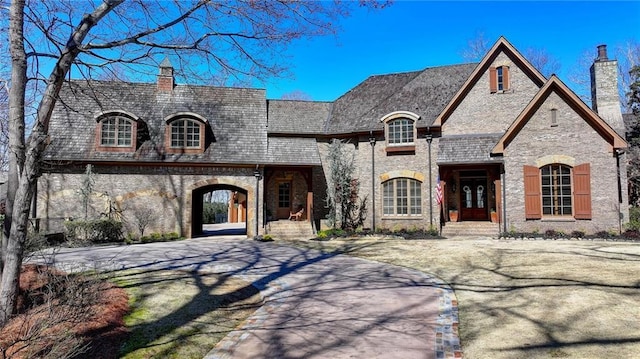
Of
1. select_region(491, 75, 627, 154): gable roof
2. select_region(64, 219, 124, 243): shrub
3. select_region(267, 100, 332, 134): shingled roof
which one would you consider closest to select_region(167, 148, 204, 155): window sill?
select_region(267, 100, 332, 134): shingled roof

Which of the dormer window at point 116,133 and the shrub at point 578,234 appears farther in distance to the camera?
the dormer window at point 116,133

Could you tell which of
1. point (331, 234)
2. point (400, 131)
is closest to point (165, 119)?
point (331, 234)

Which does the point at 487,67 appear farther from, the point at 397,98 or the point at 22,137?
the point at 22,137

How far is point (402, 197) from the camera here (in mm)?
20047

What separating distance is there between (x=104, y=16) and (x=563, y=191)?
712 inches

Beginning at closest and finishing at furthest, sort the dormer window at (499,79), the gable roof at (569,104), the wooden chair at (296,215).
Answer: the gable roof at (569,104), the dormer window at (499,79), the wooden chair at (296,215)

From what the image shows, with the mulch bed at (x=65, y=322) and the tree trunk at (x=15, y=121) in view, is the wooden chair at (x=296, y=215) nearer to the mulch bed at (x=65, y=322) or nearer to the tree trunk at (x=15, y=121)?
the mulch bed at (x=65, y=322)

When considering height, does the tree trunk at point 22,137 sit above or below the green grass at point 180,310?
above

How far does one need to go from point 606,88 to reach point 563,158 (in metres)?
6.23

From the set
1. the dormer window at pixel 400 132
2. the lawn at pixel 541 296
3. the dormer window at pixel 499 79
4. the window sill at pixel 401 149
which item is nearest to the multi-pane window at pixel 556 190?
the lawn at pixel 541 296

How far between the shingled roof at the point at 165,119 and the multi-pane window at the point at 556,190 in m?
13.2

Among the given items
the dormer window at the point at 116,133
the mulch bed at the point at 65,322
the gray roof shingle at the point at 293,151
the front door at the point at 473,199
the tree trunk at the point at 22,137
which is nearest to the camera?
the mulch bed at the point at 65,322

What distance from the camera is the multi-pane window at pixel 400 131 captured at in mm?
20062

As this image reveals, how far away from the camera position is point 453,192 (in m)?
20.1
